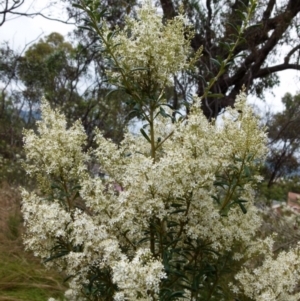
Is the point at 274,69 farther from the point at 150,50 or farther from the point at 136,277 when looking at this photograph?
the point at 136,277

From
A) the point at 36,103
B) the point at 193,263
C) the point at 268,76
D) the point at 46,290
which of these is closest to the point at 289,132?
the point at 268,76

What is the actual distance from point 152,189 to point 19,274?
308cm

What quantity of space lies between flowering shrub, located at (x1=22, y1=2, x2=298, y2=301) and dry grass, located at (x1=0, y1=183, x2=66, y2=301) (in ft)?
6.69

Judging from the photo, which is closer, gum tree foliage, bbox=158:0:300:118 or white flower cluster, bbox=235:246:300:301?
white flower cluster, bbox=235:246:300:301

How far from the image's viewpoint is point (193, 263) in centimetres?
266

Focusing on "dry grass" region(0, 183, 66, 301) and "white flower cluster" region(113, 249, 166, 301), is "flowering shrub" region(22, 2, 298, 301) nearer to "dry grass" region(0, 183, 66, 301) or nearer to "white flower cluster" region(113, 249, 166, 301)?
"white flower cluster" region(113, 249, 166, 301)

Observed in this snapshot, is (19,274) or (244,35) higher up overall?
(244,35)

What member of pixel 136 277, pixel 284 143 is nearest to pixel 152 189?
pixel 136 277

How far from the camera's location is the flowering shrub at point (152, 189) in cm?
219

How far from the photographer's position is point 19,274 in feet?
15.9

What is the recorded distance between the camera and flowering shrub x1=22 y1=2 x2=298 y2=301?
219 cm

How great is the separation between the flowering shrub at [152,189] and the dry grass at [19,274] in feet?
6.69

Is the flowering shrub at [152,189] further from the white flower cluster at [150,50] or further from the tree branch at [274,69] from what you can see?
the tree branch at [274,69]

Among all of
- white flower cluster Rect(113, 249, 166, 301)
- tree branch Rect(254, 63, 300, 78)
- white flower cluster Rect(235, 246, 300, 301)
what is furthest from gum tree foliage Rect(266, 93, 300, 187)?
white flower cluster Rect(113, 249, 166, 301)
